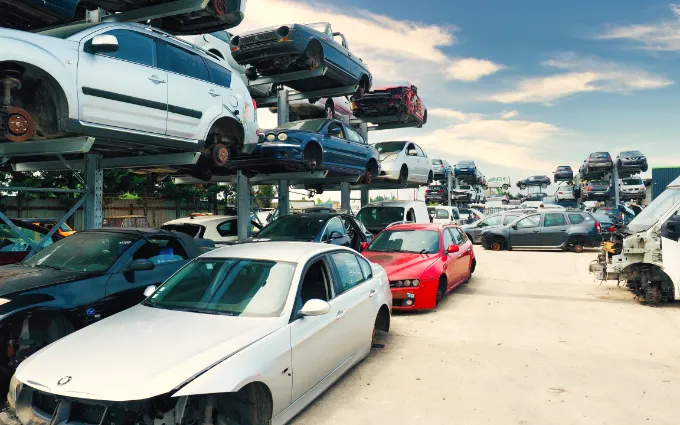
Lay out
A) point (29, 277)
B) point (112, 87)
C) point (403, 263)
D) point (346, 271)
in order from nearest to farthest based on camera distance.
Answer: point (29, 277)
point (346, 271)
point (112, 87)
point (403, 263)

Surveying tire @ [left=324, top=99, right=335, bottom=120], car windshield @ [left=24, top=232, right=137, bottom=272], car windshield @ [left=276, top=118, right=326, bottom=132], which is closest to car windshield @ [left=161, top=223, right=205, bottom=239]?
car windshield @ [left=276, top=118, right=326, bottom=132]

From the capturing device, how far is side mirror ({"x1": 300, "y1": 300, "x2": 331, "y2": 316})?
3.55 m

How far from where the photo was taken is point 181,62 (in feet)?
21.1

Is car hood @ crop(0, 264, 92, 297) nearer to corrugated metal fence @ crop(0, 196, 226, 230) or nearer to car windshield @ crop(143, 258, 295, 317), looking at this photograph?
car windshield @ crop(143, 258, 295, 317)

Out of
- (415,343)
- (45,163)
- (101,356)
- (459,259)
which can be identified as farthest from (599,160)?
(101,356)

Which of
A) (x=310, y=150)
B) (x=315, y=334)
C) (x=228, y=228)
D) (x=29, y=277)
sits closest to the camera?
(x=315, y=334)

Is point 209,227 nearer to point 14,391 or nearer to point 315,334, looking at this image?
point 315,334

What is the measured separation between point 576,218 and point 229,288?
1549 centimetres

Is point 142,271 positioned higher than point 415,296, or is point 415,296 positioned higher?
point 142,271

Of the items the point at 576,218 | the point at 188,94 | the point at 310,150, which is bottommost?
the point at 576,218

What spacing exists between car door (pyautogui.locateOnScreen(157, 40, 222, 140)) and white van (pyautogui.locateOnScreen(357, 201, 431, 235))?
6695 millimetres

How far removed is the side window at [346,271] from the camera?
14.7ft

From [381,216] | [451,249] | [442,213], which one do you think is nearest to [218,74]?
[451,249]

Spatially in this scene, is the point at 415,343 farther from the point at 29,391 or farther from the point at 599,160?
the point at 599,160
